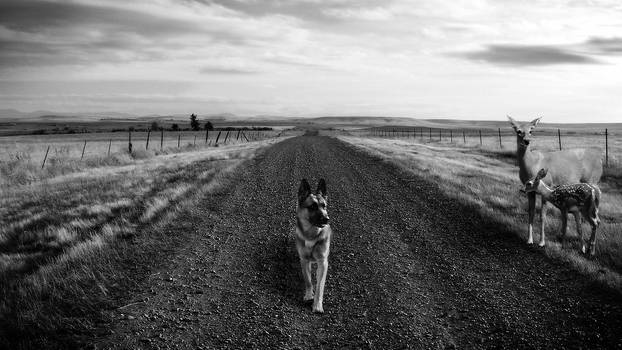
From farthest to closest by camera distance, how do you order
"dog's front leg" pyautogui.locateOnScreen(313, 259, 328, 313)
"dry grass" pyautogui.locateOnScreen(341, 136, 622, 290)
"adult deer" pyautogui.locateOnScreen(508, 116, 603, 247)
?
"adult deer" pyautogui.locateOnScreen(508, 116, 603, 247) < "dry grass" pyautogui.locateOnScreen(341, 136, 622, 290) < "dog's front leg" pyautogui.locateOnScreen(313, 259, 328, 313)

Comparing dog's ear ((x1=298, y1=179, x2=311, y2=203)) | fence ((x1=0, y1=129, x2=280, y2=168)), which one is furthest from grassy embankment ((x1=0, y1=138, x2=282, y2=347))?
fence ((x1=0, y1=129, x2=280, y2=168))

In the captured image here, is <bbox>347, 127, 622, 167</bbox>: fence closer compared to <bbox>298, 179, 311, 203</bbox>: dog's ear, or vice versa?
<bbox>298, 179, 311, 203</bbox>: dog's ear

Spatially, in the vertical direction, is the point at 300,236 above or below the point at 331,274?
above

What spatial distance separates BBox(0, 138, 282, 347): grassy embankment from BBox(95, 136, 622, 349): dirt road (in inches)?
25.4

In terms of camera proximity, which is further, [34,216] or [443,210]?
[34,216]

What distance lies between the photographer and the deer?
24.6ft

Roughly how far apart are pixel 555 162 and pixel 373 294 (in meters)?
7.71

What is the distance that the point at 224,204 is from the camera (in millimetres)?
11656

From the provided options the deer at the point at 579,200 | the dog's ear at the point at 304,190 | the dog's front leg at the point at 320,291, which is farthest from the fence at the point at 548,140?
the dog's front leg at the point at 320,291

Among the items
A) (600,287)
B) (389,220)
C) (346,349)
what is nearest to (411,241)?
(389,220)

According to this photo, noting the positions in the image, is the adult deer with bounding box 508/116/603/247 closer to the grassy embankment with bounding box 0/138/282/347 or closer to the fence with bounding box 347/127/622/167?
the grassy embankment with bounding box 0/138/282/347

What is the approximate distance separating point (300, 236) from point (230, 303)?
1410 millimetres

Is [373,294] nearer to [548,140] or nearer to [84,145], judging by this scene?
[84,145]

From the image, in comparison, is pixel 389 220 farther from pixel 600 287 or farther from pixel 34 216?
pixel 34 216
